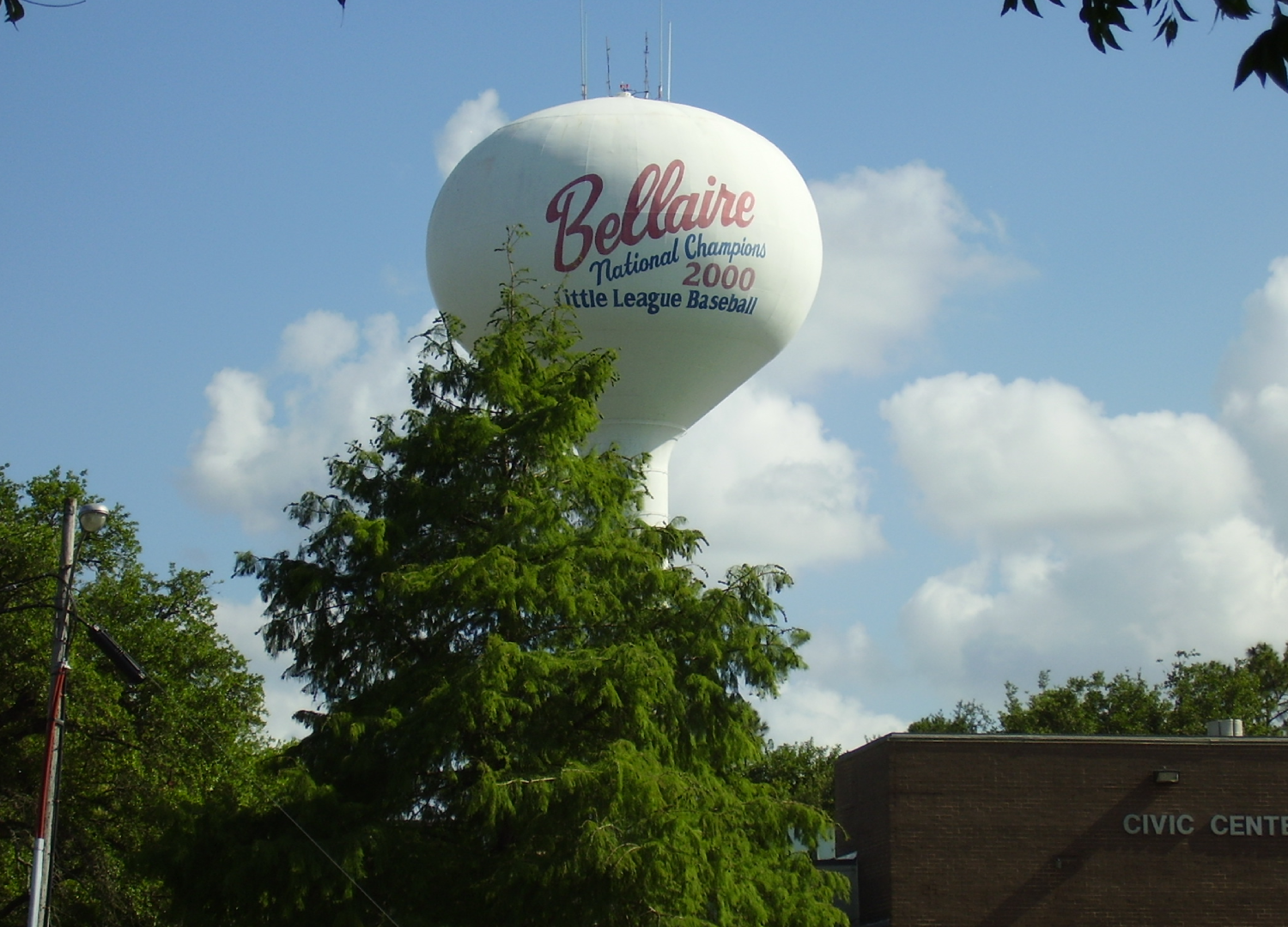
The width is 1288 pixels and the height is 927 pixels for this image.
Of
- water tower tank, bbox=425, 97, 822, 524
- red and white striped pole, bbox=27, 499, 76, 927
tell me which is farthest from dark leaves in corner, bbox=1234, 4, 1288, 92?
water tower tank, bbox=425, 97, 822, 524

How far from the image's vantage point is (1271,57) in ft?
16.9

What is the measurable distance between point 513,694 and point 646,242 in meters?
11.0

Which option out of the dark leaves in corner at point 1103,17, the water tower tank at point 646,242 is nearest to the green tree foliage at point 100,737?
the water tower tank at point 646,242

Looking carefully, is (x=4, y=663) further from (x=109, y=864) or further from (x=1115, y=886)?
(x=1115, y=886)

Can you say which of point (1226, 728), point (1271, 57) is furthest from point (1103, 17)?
point (1226, 728)

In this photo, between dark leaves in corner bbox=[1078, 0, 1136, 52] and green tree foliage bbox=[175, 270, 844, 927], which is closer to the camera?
dark leaves in corner bbox=[1078, 0, 1136, 52]

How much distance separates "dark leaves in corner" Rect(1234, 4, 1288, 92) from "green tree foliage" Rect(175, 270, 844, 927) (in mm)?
10469

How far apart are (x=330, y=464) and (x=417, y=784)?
3.71 metres

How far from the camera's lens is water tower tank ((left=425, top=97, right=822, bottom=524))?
25.2 m

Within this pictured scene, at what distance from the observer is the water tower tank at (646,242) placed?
82.7 ft

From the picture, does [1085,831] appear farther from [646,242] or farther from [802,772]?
[802,772]

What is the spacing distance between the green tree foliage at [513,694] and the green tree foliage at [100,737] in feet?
26.9

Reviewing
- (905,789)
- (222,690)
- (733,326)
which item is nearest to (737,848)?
(905,789)

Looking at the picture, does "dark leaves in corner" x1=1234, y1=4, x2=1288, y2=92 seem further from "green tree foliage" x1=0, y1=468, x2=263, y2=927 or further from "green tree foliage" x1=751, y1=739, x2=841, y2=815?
"green tree foliage" x1=751, y1=739, x2=841, y2=815
